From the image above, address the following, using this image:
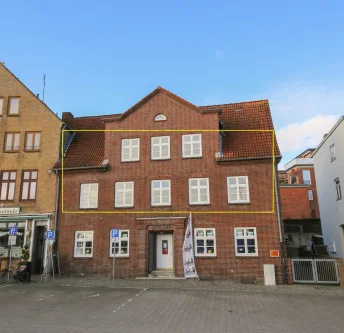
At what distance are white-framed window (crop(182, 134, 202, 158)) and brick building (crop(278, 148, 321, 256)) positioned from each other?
12.3 m

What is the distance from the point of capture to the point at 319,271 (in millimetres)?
17062

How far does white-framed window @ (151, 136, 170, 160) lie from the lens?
2080 centimetres

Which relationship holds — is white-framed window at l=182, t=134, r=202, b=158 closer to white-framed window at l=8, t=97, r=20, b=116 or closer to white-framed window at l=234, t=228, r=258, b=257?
white-framed window at l=234, t=228, r=258, b=257

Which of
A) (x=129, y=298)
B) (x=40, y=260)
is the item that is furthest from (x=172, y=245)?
(x=40, y=260)

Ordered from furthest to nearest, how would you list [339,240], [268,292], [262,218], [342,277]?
[339,240], [262,218], [342,277], [268,292]

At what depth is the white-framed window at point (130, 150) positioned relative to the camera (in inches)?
832

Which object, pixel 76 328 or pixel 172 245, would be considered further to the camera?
pixel 172 245

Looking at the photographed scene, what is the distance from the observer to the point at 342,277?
55.0 feet

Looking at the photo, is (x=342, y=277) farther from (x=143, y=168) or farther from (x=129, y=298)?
(x=143, y=168)

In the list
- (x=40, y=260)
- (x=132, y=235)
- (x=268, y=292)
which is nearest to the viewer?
(x=268, y=292)

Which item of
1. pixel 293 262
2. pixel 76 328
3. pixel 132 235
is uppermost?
pixel 132 235

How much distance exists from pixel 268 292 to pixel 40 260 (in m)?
14.5

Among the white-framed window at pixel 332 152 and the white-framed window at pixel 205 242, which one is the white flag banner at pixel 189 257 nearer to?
the white-framed window at pixel 205 242

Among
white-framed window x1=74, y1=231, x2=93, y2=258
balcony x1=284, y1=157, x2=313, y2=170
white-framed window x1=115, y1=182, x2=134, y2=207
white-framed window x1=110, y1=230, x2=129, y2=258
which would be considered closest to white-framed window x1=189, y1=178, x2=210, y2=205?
white-framed window x1=115, y1=182, x2=134, y2=207
